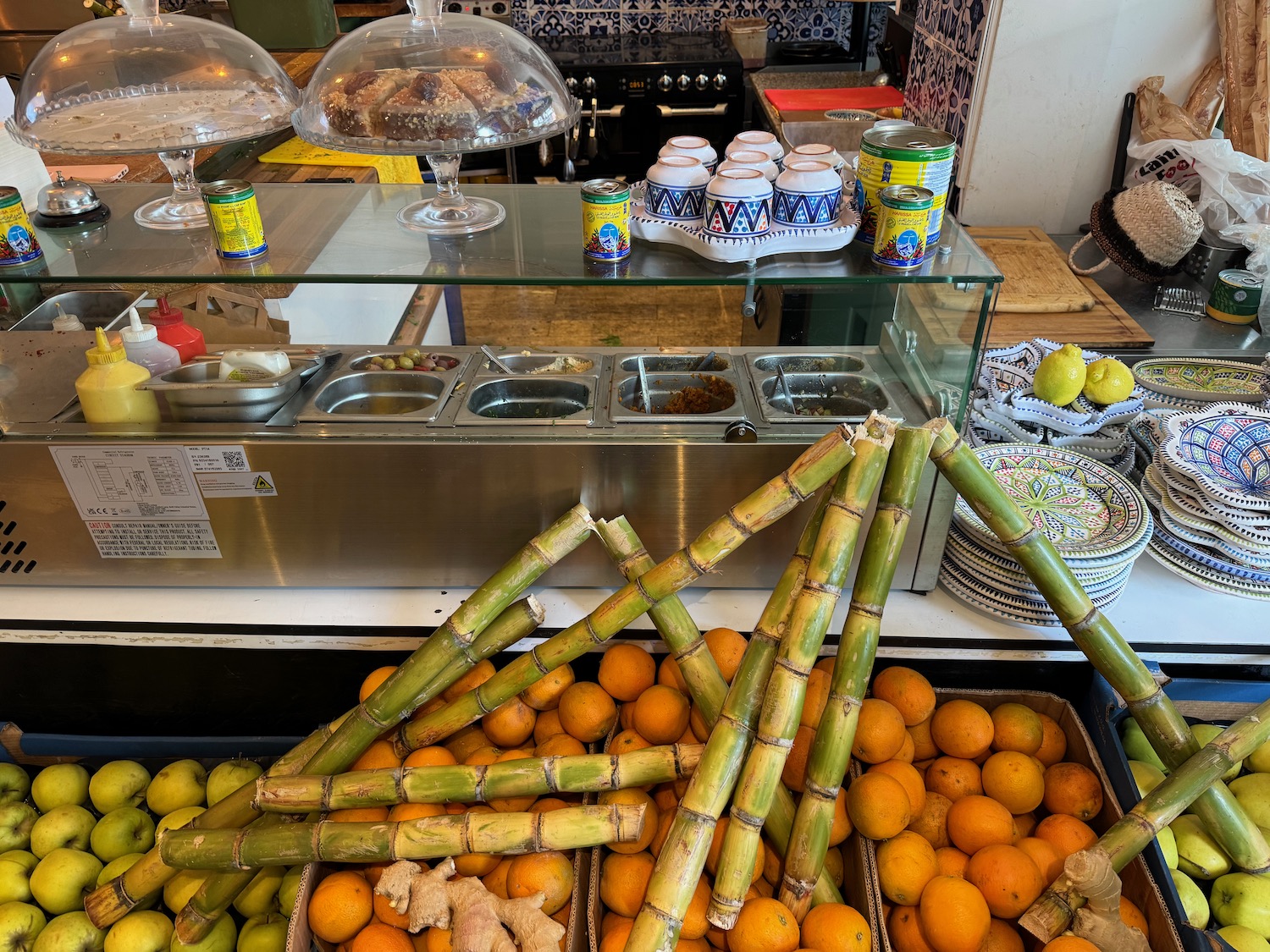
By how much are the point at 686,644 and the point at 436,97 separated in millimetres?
972

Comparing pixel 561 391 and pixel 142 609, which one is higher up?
pixel 561 391

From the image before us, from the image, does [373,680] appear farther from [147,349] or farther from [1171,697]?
[1171,697]

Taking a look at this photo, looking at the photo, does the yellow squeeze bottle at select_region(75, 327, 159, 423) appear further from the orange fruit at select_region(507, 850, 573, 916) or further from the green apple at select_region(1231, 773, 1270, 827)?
the green apple at select_region(1231, 773, 1270, 827)

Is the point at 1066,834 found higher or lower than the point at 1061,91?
lower

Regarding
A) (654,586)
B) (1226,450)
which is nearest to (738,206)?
(654,586)

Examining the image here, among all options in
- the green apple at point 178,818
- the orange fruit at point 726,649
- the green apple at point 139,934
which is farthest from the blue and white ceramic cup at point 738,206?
the green apple at point 139,934

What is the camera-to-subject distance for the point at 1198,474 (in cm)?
169

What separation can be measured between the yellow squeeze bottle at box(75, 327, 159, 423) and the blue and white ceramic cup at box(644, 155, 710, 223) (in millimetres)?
972

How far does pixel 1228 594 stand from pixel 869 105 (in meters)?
3.22

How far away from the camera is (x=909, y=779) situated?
1409 mm

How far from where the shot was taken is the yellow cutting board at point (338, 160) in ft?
10.7

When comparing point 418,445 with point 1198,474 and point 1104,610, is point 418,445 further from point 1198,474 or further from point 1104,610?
point 1198,474

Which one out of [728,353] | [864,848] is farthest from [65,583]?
[864,848]

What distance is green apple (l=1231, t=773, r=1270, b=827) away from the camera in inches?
57.4
